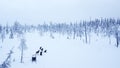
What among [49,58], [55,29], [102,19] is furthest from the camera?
[102,19]

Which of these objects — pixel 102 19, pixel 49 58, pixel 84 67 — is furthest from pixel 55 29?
pixel 84 67

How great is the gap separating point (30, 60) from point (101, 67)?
1739 centimetres

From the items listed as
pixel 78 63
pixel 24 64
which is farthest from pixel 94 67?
pixel 24 64

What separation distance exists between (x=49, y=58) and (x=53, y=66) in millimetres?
6677

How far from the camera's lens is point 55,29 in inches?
4727

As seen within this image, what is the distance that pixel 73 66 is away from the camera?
1312 inches

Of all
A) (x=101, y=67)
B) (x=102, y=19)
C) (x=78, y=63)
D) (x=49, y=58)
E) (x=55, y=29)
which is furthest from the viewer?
(x=102, y=19)

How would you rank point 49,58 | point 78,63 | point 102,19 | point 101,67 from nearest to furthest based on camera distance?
point 101,67 < point 78,63 < point 49,58 < point 102,19

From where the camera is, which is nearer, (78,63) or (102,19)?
(78,63)

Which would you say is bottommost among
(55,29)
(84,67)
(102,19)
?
(84,67)

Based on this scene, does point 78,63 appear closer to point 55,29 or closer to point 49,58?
point 49,58

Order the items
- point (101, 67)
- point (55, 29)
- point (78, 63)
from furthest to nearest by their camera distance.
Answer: point (55, 29) < point (78, 63) < point (101, 67)

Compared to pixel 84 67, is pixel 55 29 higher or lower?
higher

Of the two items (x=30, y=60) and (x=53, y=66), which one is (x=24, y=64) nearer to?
(x=30, y=60)
